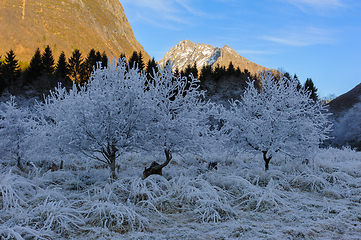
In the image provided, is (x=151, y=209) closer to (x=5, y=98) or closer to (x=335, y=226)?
(x=335, y=226)

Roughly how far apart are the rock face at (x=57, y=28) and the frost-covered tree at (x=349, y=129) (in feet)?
194

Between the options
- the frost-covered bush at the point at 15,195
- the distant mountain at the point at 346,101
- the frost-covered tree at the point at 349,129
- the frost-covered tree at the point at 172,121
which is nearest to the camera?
the frost-covered bush at the point at 15,195

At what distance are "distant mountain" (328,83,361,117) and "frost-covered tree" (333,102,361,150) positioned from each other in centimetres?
98

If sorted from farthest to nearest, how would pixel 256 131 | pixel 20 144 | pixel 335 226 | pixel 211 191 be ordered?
1. pixel 20 144
2. pixel 256 131
3. pixel 211 191
4. pixel 335 226

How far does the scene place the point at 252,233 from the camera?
3705 mm

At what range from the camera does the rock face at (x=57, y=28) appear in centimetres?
5453

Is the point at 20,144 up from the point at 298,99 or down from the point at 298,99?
down

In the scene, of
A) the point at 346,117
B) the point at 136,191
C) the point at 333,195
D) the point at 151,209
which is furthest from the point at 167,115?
the point at 346,117

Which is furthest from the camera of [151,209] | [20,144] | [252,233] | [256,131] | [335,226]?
[20,144]

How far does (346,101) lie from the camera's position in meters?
30.2

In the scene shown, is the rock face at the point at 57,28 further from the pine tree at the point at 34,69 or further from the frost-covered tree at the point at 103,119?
the frost-covered tree at the point at 103,119

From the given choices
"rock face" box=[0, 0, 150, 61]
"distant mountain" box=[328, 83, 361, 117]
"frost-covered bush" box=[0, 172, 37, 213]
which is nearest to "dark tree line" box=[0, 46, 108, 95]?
"frost-covered bush" box=[0, 172, 37, 213]

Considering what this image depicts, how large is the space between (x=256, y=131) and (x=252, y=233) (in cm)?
471

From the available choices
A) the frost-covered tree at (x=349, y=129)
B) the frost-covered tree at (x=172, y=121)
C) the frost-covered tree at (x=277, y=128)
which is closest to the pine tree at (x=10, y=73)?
the frost-covered tree at (x=172, y=121)
